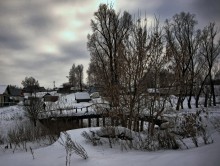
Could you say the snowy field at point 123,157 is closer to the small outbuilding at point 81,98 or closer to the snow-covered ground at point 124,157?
the snow-covered ground at point 124,157

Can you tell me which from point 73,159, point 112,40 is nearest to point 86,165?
point 73,159

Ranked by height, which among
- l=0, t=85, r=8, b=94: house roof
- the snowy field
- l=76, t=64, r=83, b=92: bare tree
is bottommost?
the snowy field

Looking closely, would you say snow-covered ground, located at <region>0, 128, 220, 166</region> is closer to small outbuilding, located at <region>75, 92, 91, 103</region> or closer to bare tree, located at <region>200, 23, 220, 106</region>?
bare tree, located at <region>200, 23, 220, 106</region>

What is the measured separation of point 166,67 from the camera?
12.2 m

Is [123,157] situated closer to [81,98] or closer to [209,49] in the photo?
[209,49]

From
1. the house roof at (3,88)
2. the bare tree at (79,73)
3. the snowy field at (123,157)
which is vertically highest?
the bare tree at (79,73)

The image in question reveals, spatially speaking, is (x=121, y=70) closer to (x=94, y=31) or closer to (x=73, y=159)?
(x=73, y=159)

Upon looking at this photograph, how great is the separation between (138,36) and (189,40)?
28.2 metres

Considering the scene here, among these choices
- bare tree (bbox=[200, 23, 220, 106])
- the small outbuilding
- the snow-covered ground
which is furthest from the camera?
the small outbuilding

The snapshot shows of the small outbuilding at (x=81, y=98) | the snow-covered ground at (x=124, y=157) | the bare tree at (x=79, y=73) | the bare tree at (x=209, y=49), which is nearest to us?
the snow-covered ground at (x=124, y=157)

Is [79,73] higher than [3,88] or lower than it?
higher

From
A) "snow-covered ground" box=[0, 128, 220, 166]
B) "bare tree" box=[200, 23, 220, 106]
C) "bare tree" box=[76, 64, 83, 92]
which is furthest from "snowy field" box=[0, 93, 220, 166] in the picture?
"bare tree" box=[76, 64, 83, 92]

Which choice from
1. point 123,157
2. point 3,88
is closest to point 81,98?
point 3,88

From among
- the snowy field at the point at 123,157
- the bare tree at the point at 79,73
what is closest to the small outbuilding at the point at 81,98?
the bare tree at the point at 79,73
